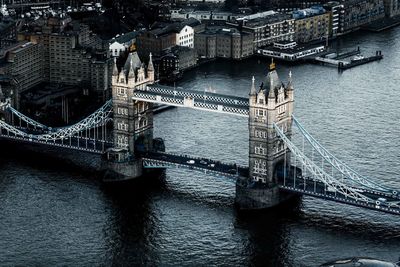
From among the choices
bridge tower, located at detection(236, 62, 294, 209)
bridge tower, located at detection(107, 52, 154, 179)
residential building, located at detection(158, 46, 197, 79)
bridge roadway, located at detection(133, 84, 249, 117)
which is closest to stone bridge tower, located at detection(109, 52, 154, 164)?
bridge tower, located at detection(107, 52, 154, 179)

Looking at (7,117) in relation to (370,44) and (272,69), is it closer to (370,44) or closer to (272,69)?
(272,69)

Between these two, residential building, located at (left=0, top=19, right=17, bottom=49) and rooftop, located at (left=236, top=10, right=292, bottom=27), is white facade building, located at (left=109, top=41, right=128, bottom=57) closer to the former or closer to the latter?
residential building, located at (left=0, top=19, right=17, bottom=49)

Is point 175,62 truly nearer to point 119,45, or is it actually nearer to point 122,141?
point 119,45

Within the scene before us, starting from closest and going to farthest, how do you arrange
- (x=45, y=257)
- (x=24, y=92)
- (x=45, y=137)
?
(x=45, y=257) < (x=45, y=137) < (x=24, y=92)

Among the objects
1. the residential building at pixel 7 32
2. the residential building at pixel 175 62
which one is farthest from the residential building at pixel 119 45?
the residential building at pixel 7 32

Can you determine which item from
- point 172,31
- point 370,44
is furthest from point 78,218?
point 370,44

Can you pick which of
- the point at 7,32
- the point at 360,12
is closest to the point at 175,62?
the point at 7,32
